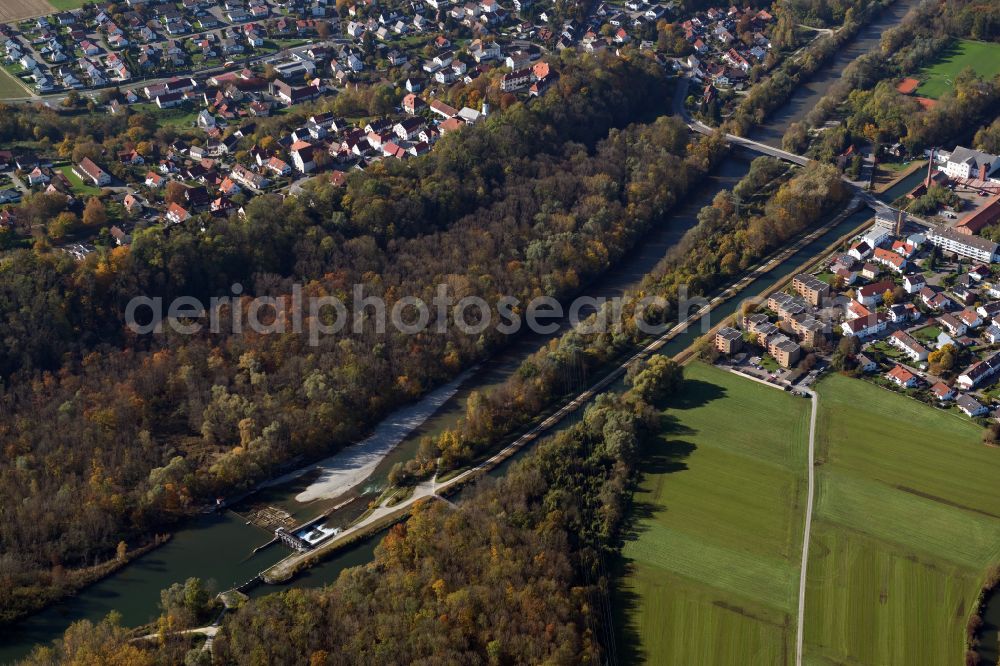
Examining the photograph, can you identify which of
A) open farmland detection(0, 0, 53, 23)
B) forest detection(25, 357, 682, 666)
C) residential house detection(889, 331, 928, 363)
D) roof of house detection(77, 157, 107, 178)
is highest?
open farmland detection(0, 0, 53, 23)

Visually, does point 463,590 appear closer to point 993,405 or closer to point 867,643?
point 867,643

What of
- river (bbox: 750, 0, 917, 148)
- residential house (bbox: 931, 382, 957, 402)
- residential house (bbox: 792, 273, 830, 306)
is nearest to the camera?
residential house (bbox: 931, 382, 957, 402)

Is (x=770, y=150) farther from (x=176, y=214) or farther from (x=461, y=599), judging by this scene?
(x=461, y=599)

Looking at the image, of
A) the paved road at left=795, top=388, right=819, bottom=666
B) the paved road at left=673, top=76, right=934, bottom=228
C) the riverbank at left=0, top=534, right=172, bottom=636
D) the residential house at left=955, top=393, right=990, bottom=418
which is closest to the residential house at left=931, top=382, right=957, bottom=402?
the residential house at left=955, top=393, right=990, bottom=418

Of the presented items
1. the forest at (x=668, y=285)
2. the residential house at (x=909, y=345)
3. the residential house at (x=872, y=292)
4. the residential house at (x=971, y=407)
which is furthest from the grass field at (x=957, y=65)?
the residential house at (x=971, y=407)

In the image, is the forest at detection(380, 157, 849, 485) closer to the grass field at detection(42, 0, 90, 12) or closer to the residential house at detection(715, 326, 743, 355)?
the residential house at detection(715, 326, 743, 355)

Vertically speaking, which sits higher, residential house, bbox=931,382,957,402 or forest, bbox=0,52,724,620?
forest, bbox=0,52,724,620

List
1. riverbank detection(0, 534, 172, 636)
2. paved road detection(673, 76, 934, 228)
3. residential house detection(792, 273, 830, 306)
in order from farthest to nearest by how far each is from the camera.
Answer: paved road detection(673, 76, 934, 228)
residential house detection(792, 273, 830, 306)
riverbank detection(0, 534, 172, 636)
